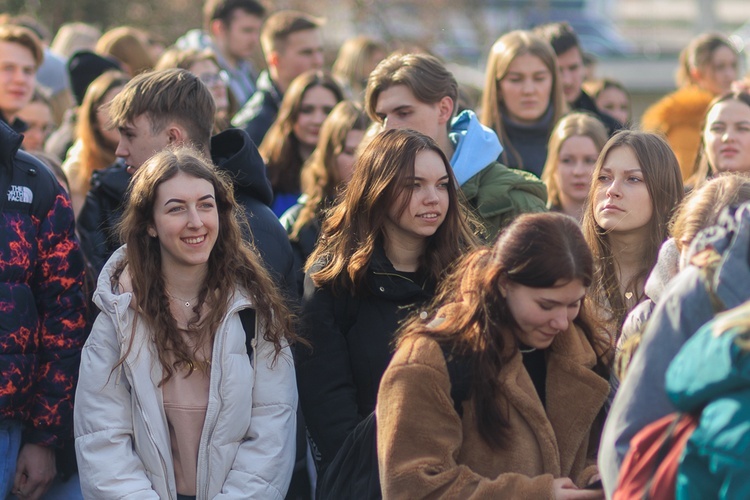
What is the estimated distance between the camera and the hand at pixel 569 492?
322 centimetres

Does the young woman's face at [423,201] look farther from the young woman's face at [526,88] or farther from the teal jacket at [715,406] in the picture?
the young woman's face at [526,88]

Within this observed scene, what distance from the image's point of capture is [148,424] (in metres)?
4.04

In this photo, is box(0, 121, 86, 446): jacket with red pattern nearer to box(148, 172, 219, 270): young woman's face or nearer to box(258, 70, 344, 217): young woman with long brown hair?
box(148, 172, 219, 270): young woman's face

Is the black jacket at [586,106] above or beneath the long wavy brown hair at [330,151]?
above

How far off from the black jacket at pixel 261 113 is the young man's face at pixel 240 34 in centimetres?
91

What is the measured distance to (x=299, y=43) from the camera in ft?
26.8

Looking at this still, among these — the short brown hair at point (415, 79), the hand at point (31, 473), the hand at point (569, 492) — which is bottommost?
the hand at point (31, 473)

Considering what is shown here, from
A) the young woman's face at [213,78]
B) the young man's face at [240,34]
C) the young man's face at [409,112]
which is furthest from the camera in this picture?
the young man's face at [240,34]

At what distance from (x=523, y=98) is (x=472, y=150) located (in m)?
1.49

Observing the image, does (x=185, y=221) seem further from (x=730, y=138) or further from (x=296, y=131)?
(x=730, y=138)

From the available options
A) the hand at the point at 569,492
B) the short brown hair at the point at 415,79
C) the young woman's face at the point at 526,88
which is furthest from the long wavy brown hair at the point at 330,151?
the hand at the point at 569,492

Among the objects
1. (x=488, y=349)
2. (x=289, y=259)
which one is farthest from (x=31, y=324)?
(x=488, y=349)

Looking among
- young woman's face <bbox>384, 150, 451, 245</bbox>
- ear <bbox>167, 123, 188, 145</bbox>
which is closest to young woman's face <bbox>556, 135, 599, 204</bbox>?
young woman's face <bbox>384, 150, 451, 245</bbox>

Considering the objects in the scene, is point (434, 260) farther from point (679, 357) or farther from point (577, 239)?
point (679, 357)
